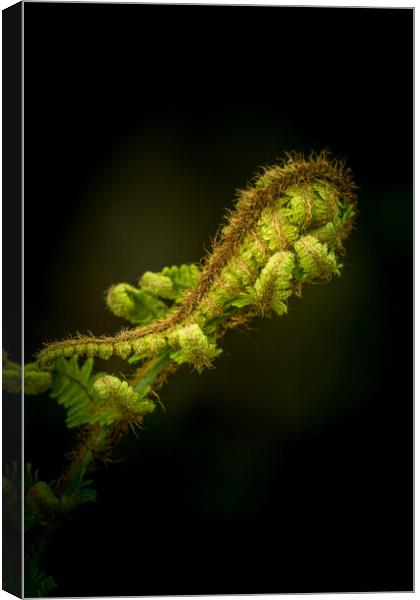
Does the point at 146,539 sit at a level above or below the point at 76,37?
below

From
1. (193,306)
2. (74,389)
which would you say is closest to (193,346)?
(193,306)

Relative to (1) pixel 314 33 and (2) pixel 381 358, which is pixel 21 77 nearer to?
(1) pixel 314 33

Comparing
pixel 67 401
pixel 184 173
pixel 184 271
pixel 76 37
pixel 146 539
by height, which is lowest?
pixel 146 539

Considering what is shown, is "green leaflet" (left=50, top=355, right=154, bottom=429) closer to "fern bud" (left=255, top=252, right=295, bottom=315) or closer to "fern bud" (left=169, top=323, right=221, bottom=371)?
"fern bud" (left=169, top=323, right=221, bottom=371)

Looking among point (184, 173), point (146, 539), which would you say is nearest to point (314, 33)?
→ point (184, 173)

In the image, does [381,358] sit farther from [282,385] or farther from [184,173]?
[184,173]

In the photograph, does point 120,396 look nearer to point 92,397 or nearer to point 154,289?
point 92,397
